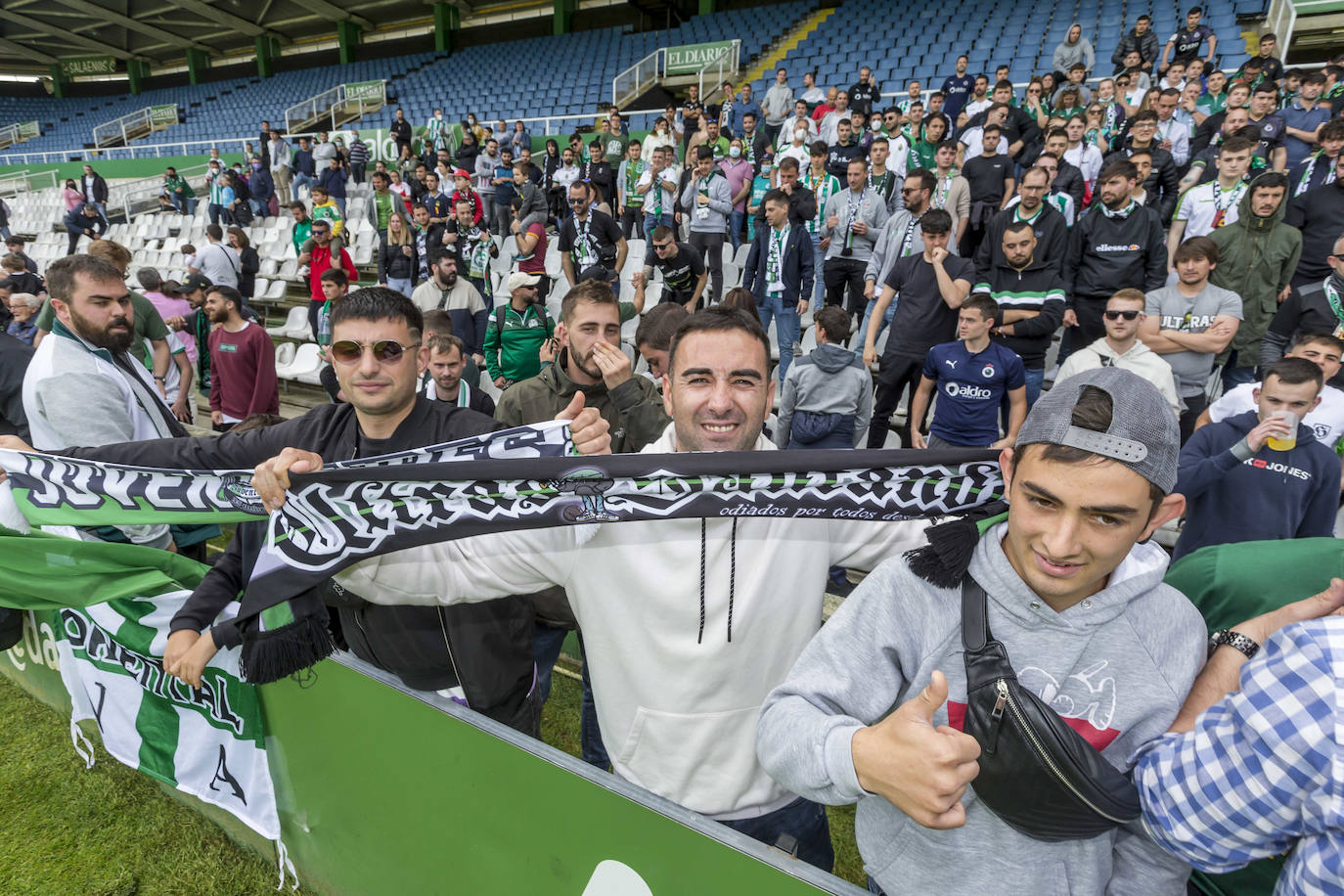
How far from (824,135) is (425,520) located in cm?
1036

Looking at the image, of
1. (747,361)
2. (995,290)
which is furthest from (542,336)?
(747,361)

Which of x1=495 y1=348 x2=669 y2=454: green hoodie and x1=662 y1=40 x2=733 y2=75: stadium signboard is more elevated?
x1=662 y1=40 x2=733 y2=75: stadium signboard

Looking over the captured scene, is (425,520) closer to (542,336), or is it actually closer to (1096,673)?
(1096,673)

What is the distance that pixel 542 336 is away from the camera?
209 inches

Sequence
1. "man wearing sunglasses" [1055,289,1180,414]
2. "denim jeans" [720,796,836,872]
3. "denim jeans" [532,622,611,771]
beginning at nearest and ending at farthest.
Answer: "denim jeans" [720,796,836,872] → "denim jeans" [532,622,611,771] → "man wearing sunglasses" [1055,289,1180,414]

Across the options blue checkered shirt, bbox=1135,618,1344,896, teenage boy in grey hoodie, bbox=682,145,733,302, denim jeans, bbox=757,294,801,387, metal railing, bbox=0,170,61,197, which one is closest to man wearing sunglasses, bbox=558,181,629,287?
teenage boy in grey hoodie, bbox=682,145,733,302

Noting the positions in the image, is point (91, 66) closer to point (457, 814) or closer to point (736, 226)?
point (736, 226)

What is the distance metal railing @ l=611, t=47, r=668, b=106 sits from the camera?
19.1 metres

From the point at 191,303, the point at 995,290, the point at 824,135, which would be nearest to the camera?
the point at 995,290

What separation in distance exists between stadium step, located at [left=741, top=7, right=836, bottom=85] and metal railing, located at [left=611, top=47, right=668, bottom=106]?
8.68 ft

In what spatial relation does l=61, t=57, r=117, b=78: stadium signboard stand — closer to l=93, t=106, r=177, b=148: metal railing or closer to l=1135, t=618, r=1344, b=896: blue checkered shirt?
l=93, t=106, r=177, b=148: metal railing

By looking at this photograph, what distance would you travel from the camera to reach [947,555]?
4.20 ft

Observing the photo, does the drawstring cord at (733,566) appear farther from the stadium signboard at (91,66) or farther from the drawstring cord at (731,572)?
the stadium signboard at (91,66)

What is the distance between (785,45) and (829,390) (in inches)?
692
